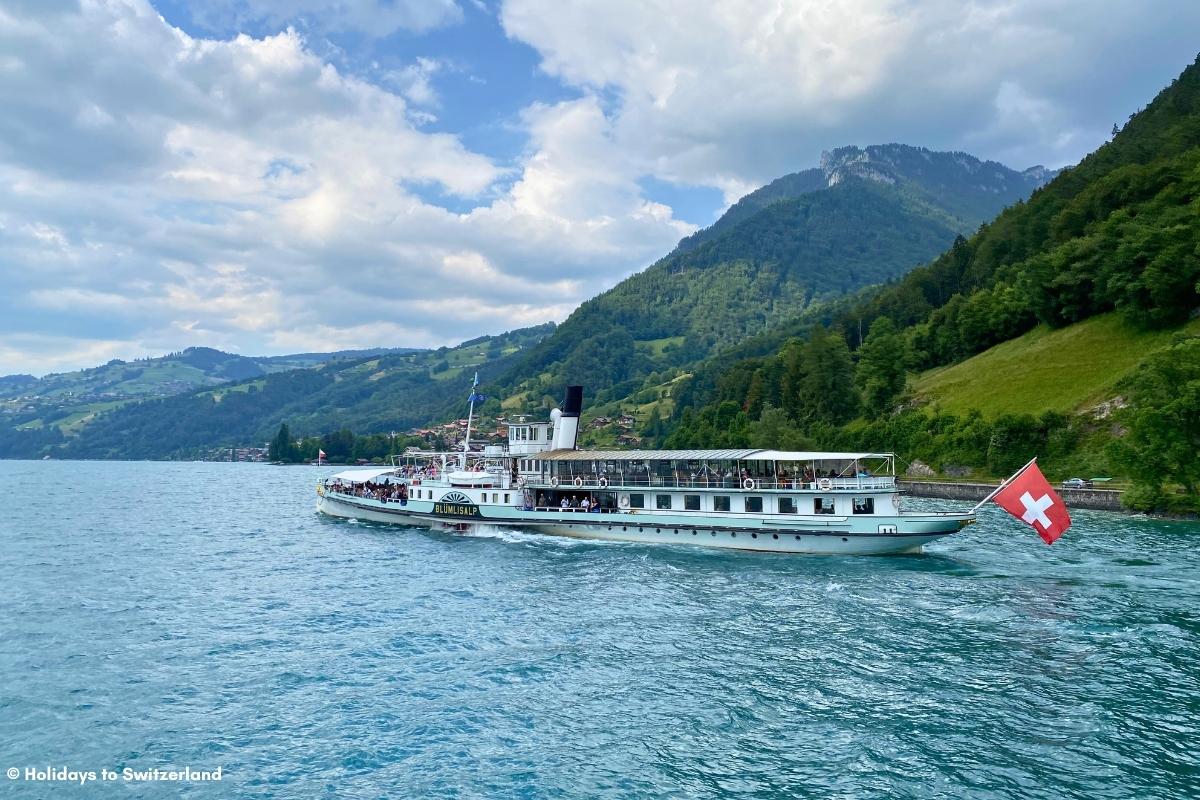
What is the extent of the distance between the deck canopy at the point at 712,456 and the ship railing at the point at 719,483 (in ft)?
5.22

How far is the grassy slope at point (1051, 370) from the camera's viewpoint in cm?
8619

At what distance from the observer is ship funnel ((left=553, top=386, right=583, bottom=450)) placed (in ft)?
229

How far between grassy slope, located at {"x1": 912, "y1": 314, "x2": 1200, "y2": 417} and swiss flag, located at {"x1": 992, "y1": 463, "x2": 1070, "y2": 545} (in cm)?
5438

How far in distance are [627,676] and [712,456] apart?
28431 mm

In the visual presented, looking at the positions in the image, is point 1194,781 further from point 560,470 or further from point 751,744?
point 560,470

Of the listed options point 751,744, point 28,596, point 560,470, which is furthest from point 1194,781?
point 28,596

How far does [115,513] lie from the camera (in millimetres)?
94000

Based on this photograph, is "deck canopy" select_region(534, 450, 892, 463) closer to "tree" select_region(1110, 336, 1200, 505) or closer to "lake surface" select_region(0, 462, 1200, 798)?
"lake surface" select_region(0, 462, 1200, 798)

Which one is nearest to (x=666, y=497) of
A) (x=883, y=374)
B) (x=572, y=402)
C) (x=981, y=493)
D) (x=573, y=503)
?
(x=573, y=503)

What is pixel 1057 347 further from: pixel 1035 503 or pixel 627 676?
pixel 627 676

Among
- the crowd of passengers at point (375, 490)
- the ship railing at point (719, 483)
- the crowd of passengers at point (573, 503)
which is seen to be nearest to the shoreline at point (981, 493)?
the ship railing at point (719, 483)

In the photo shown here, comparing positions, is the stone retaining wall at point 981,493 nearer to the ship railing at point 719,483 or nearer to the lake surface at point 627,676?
the lake surface at point 627,676

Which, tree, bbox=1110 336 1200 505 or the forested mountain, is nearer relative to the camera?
tree, bbox=1110 336 1200 505

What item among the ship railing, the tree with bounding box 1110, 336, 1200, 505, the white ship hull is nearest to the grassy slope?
the tree with bounding box 1110, 336, 1200, 505
